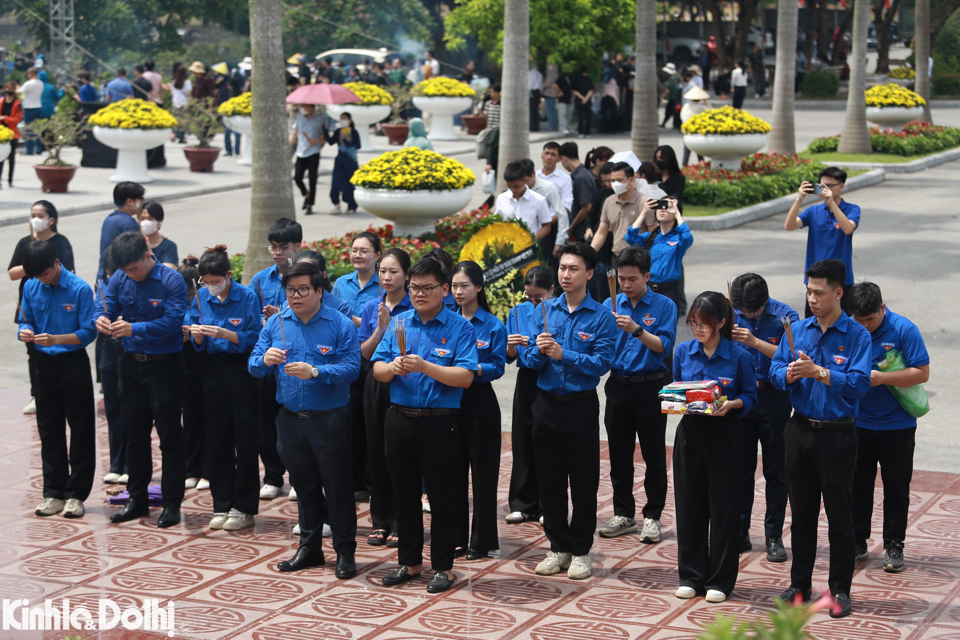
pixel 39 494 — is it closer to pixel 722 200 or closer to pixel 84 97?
pixel 722 200

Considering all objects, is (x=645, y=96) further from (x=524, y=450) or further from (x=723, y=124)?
(x=524, y=450)

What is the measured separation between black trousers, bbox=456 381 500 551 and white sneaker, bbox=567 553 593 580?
53 cm

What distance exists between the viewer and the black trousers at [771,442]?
6.83 metres

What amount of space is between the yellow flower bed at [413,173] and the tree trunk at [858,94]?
13583 mm

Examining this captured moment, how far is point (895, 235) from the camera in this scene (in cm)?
1731

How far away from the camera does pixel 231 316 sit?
7.53 m

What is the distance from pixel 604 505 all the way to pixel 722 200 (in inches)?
475

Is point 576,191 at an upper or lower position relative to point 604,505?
upper

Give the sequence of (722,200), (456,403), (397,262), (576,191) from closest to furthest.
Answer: (456,403)
(397,262)
(576,191)
(722,200)

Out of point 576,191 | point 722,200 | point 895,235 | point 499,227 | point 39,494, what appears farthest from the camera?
point 722,200

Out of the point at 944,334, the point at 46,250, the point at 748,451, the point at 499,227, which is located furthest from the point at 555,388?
the point at 944,334

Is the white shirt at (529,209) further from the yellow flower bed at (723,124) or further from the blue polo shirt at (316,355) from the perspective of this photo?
the yellow flower bed at (723,124)

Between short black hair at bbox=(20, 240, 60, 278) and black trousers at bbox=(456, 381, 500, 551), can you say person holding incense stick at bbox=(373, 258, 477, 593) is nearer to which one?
black trousers at bbox=(456, 381, 500, 551)

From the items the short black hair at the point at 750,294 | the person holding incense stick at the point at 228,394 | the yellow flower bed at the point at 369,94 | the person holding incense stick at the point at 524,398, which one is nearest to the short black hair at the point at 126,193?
the person holding incense stick at the point at 228,394
